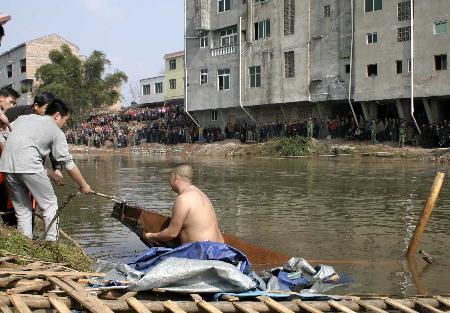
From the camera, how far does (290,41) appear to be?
41719 mm

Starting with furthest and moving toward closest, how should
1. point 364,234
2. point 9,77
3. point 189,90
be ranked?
1. point 9,77
2. point 189,90
3. point 364,234

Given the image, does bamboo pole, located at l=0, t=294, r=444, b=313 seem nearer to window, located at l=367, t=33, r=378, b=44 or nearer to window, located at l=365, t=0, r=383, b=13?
window, located at l=367, t=33, r=378, b=44

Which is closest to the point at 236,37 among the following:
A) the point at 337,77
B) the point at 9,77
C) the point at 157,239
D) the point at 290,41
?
the point at 290,41

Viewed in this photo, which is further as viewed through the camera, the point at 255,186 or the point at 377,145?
the point at 377,145

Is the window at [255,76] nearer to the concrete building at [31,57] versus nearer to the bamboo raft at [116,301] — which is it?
the concrete building at [31,57]

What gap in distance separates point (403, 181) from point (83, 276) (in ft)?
54.6

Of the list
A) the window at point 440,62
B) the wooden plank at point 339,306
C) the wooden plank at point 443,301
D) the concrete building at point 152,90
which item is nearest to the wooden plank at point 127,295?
the wooden plank at point 339,306

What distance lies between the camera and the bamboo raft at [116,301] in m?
4.98

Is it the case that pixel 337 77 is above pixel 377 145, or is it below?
above

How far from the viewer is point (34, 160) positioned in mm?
7352

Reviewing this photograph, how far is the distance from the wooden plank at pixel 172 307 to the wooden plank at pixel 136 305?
8.0 inches

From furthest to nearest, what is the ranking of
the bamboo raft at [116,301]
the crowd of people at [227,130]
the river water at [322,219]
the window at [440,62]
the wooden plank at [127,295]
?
the crowd of people at [227,130] < the window at [440,62] < the river water at [322,219] < the wooden plank at [127,295] < the bamboo raft at [116,301]

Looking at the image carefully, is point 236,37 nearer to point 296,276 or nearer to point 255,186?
point 255,186

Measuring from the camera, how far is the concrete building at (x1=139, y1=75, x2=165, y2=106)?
73.5 metres
